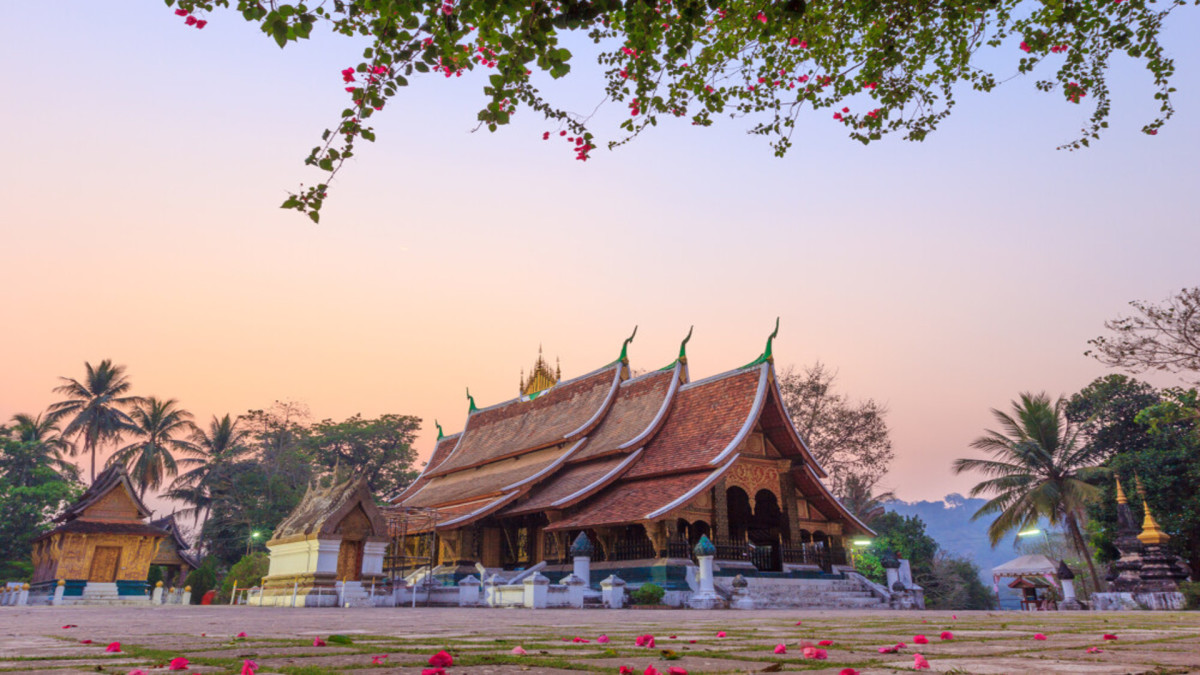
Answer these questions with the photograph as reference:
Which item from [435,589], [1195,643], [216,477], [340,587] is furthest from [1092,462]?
[216,477]

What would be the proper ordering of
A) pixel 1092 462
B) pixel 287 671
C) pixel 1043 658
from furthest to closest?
1. pixel 1092 462
2. pixel 1043 658
3. pixel 287 671

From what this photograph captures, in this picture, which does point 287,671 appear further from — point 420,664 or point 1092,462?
point 1092,462

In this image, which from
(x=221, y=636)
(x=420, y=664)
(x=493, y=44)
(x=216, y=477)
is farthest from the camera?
(x=216, y=477)

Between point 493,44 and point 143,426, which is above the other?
point 143,426

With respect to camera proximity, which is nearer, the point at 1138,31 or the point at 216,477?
the point at 1138,31

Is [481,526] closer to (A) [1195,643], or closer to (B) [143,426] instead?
(A) [1195,643]

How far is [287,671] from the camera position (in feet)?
7.70

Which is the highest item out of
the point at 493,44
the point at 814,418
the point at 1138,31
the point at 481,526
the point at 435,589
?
the point at 814,418

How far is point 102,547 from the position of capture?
25.7 m

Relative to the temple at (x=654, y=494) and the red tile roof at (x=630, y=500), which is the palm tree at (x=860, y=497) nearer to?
the temple at (x=654, y=494)

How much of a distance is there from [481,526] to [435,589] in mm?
4688

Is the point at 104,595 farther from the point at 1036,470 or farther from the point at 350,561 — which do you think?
the point at 1036,470

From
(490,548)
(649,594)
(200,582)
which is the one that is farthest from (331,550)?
(200,582)

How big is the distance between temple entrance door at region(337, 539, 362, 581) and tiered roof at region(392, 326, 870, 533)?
392cm
